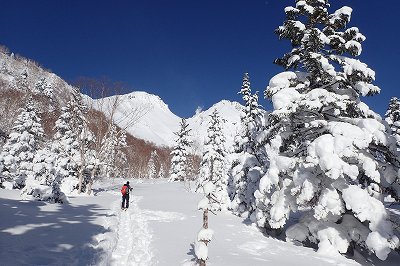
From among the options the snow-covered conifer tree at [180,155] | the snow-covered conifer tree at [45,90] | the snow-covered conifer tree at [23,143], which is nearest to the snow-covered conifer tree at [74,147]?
the snow-covered conifer tree at [23,143]

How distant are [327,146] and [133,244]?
7226 millimetres

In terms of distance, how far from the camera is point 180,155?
63406 mm

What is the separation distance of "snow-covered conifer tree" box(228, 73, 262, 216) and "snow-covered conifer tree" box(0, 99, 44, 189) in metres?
24.0

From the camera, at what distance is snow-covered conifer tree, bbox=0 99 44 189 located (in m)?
36.5

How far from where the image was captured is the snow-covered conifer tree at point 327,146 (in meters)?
11.7

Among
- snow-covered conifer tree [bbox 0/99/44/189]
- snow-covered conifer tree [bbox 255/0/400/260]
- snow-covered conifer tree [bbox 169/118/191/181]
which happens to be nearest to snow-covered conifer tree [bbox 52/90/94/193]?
snow-covered conifer tree [bbox 0/99/44/189]

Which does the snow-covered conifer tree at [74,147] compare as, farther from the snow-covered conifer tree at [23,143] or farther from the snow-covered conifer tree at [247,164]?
the snow-covered conifer tree at [247,164]

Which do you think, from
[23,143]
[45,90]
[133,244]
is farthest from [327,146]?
[45,90]

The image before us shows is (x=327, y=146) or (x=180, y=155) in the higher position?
(x=180, y=155)

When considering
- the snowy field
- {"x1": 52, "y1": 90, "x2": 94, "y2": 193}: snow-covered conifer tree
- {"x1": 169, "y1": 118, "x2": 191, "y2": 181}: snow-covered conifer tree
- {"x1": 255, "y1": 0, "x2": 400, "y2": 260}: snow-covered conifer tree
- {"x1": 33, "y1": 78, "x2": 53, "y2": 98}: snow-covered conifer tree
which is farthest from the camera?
{"x1": 169, "y1": 118, "x2": 191, "y2": 181}: snow-covered conifer tree

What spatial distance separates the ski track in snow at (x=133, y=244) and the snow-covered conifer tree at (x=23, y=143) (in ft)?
81.1

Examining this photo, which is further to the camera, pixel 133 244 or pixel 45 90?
pixel 45 90

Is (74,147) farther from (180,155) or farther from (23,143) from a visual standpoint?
(180,155)

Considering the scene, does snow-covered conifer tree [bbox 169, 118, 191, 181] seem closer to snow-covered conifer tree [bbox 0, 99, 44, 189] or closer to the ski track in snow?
snow-covered conifer tree [bbox 0, 99, 44, 189]
